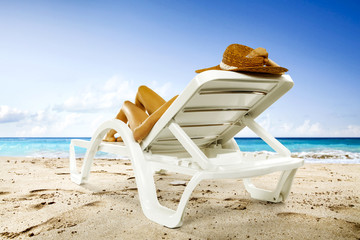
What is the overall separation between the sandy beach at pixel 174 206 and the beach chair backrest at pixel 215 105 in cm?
75

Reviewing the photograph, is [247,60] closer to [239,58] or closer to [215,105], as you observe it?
[239,58]

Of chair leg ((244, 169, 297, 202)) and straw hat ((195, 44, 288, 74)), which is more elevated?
straw hat ((195, 44, 288, 74))

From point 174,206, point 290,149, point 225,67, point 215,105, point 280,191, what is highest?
point 225,67

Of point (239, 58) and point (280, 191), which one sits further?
point (280, 191)

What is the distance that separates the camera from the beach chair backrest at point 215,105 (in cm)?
239

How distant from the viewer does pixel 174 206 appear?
10.4 ft

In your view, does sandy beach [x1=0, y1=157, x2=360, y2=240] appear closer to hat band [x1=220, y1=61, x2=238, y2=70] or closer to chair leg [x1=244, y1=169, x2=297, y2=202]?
chair leg [x1=244, y1=169, x2=297, y2=202]

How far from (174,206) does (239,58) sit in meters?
1.73

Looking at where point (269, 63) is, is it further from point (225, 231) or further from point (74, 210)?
point (74, 210)

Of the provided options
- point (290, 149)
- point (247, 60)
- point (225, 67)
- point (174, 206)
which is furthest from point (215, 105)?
point (290, 149)

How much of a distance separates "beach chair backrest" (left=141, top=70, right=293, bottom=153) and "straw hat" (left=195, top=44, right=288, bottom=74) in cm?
8

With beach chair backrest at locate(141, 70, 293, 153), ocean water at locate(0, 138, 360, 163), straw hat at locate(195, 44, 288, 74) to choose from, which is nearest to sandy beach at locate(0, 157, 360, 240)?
beach chair backrest at locate(141, 70, 293, 153)

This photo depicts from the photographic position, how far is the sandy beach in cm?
238

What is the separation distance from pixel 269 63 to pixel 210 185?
92.1 inches
